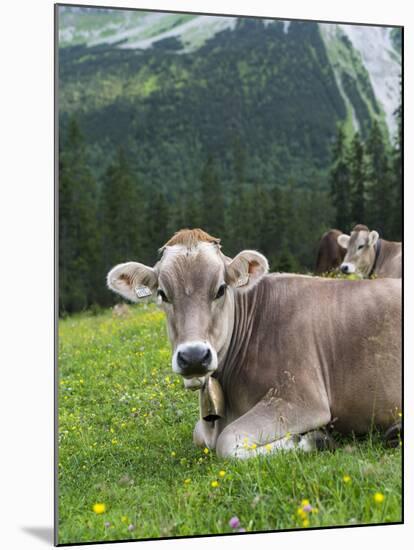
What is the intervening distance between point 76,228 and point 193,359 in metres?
1.53

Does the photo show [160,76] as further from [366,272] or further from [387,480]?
[387,480]

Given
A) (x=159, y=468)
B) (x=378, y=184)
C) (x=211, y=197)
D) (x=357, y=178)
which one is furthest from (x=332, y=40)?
(x=159, y=468)

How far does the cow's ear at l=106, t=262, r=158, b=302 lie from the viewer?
740cm

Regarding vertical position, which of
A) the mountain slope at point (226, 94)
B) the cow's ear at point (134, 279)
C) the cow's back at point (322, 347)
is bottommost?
the cow's back at point (322, 347)

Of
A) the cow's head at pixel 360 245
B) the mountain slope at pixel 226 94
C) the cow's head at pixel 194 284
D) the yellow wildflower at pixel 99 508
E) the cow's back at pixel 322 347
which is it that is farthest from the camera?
the cow's head at pixel 360 245

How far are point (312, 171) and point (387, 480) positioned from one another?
9.13ft

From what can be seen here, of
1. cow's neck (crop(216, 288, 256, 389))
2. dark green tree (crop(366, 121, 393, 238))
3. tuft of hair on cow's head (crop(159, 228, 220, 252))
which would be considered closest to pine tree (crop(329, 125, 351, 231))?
dark green tree (crop(366, 121, 393, 238))

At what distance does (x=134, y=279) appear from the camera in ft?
24.4

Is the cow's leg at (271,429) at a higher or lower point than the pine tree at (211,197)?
lower

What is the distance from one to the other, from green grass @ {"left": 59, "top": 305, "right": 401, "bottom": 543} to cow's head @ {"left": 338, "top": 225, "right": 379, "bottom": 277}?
1.75 meters

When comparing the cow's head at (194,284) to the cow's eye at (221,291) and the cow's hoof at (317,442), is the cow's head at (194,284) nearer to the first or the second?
the cow's eye at (221,291)

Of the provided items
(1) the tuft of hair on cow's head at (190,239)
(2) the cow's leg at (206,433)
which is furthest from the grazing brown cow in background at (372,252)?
(2) the cow's leg at (206,433)

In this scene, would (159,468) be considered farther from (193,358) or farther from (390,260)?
(390,260)

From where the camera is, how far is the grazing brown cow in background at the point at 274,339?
7281mm
